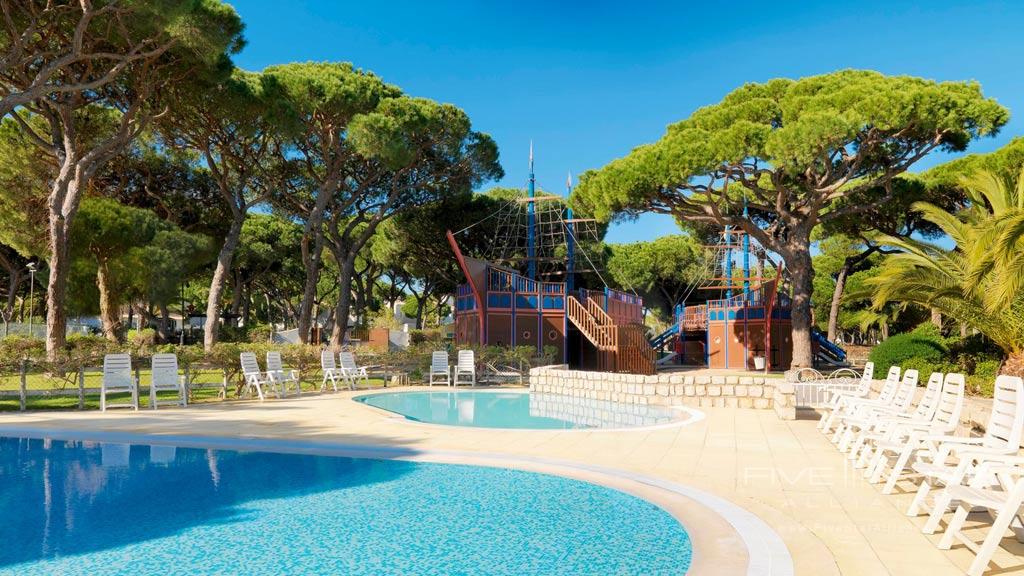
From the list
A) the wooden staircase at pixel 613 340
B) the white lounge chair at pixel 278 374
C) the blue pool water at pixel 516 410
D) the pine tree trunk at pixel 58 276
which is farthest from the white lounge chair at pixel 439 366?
the pine tree trunk at pixel 58 276

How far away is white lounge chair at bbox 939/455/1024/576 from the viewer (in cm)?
306

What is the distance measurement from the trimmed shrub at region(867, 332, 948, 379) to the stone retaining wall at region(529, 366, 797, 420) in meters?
2.03

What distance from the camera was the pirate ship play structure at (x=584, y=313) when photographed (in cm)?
2175

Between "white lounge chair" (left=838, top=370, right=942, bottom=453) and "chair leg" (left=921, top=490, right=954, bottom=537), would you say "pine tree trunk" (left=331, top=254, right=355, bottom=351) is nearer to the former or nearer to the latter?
"white lounge chair" (left=838, top=370, right=942, bottom=453)

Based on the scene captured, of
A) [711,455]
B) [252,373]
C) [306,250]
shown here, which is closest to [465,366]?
[252,373]

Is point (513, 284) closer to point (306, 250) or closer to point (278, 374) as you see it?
point (306, 250)

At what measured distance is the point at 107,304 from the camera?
776 inches

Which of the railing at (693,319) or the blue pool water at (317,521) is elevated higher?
the railing at (693,319)

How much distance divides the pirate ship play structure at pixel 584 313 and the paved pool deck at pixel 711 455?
10.3 metres

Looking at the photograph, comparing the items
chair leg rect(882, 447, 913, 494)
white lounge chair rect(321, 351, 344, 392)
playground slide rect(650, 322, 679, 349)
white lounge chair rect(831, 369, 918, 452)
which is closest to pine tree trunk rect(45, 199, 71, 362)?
white lounge chair rect(321, 351, 344, 392)

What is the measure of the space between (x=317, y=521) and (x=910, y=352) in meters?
11.2

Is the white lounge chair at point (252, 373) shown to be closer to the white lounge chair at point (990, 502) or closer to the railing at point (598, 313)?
the white lounge chair at point (990, 502)

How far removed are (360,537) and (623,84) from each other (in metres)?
18.8

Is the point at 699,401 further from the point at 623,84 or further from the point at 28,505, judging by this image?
the point at 623,84
